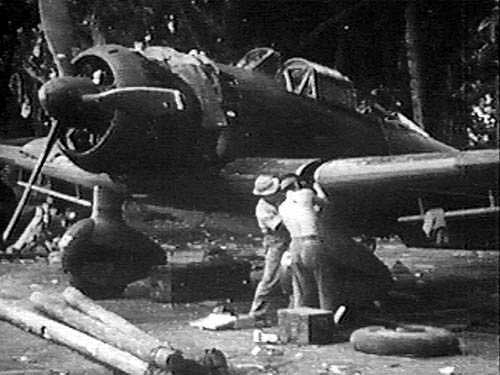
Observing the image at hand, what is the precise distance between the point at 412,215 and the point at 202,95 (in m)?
1.30

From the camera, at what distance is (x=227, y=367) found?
3232mm

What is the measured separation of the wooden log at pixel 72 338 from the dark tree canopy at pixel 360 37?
721mm

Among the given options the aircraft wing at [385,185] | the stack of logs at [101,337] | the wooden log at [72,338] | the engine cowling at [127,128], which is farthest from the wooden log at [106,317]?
the aircraft wing at [385,185]

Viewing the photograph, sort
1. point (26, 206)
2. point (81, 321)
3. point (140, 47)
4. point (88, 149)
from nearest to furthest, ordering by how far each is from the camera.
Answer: point (26, 206) < point (81, 321) < point (140, 47) < point (88, 149)

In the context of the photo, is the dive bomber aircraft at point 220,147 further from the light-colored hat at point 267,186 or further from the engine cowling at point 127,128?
the light-colored hat at point 267,186

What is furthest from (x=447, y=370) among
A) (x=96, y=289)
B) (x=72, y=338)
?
(x=96, y=289)

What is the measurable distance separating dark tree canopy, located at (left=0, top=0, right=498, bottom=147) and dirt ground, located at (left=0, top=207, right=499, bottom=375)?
2.61 ft

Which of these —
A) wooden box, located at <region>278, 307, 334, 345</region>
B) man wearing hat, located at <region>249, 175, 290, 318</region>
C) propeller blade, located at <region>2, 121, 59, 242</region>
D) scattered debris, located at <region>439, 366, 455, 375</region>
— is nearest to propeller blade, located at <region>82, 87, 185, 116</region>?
propeller blade, located at <region>2, 121, 59, 242</region>

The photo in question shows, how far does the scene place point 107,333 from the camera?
3.33m

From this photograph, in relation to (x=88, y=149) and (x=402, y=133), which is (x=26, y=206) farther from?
(x=402, y=133)

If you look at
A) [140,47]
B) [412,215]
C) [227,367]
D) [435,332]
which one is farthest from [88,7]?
[412,215]

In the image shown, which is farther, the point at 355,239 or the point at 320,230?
the point at 355,239

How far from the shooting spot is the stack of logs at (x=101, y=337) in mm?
3006

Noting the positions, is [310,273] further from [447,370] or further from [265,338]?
[447,370]
